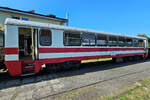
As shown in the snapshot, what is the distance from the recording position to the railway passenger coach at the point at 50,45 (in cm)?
414

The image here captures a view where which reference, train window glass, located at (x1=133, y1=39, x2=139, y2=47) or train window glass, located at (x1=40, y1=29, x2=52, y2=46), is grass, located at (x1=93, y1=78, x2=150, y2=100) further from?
train window glass, located at (x1=133, y1=39, x2=139, y2=47)

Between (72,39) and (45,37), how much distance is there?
1.71 m

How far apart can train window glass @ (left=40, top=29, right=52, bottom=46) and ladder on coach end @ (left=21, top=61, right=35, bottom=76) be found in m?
1.16

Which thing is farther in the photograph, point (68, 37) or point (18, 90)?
point (68, 37)

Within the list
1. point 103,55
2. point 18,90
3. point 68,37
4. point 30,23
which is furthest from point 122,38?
point 18,90

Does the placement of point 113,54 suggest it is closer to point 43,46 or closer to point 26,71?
point 43,46

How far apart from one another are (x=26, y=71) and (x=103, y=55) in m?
5.56

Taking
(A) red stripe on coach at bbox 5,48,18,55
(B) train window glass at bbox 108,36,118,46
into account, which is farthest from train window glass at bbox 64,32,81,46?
(B) train window glass at bbox 108,36,118,46

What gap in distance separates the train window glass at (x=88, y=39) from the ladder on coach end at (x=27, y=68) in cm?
346

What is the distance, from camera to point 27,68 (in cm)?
451

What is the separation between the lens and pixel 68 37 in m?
5.62

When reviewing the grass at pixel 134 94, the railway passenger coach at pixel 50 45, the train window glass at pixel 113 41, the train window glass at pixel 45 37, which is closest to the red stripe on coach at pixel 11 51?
the railway passenger coach at pixel 50 45

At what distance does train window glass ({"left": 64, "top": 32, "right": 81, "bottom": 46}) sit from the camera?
18.2 ft

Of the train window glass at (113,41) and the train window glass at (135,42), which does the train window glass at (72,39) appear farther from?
the train window glass at (135,42)
